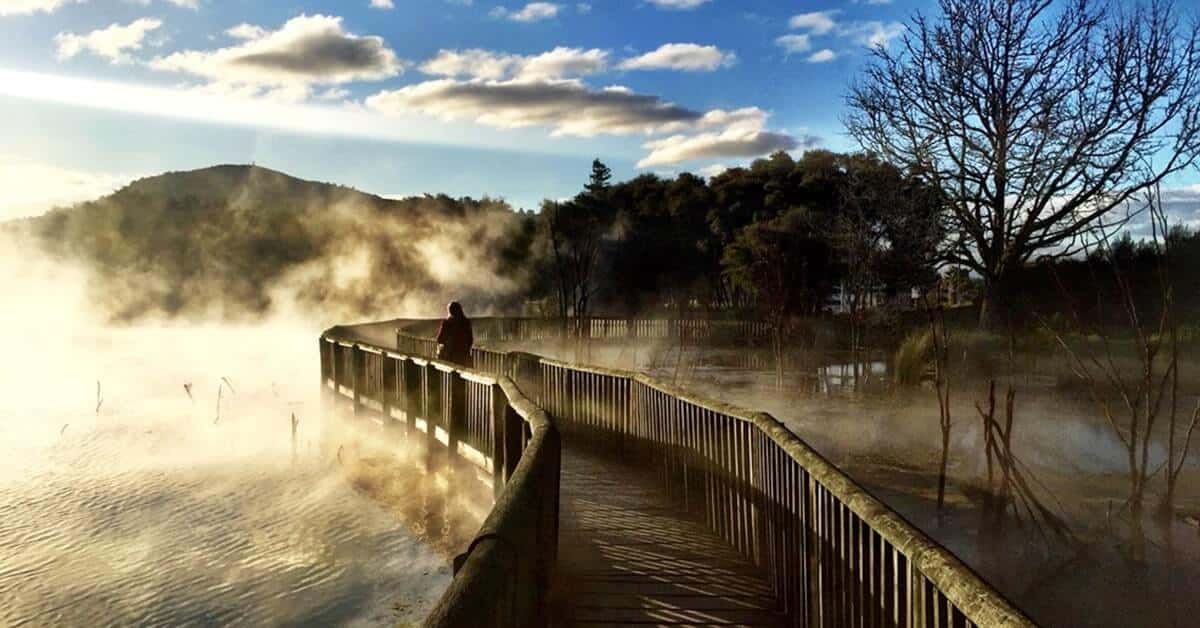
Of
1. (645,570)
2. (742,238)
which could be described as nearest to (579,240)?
(742,238)

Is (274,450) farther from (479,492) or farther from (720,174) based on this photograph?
(720,174)

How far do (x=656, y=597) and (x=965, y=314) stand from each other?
2726cm

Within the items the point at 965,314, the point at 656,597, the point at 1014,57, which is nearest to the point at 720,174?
A: the point at 965,314

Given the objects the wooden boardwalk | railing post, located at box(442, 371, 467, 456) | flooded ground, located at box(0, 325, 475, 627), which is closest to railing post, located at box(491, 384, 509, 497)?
the wooden boardwalk

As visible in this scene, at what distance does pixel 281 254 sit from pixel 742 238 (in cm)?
5248

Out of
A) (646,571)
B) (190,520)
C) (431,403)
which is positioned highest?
(431,403)

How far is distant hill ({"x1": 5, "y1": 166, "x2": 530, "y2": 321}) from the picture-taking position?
5669 centimetres

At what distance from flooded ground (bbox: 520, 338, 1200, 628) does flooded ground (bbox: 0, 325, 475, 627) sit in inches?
194

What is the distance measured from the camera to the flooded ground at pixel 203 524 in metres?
8.90

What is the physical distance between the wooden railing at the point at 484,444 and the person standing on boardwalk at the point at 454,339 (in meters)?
0.70

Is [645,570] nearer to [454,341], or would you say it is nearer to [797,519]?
[797,519]

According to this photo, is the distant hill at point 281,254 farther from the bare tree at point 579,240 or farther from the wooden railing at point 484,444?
the wooden railing at point 484,444

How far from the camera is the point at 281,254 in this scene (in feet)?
268

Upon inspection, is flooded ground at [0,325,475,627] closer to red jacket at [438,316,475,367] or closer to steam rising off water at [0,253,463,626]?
steam rising off water at [0,253,463,626]
